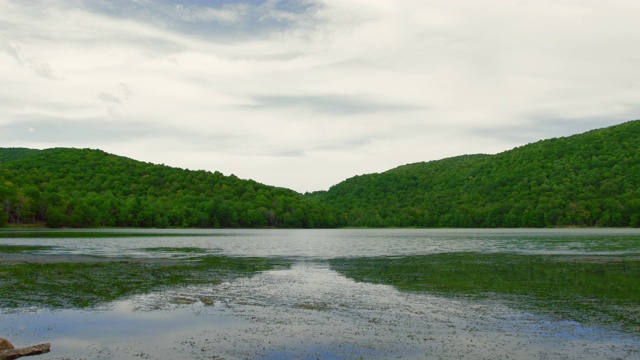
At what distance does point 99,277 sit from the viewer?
33469mm

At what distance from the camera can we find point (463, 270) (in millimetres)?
39750

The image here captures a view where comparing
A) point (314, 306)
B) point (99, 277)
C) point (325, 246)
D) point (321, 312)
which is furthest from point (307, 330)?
point (325, 246)

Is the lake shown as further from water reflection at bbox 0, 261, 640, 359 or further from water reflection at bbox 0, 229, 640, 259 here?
water reflection at bbox 0, 229, 640, 259

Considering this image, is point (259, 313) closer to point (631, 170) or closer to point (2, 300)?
point (2, 300)

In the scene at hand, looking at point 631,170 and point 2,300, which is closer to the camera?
point 2,300

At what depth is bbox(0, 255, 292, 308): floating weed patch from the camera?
2569 centimetres

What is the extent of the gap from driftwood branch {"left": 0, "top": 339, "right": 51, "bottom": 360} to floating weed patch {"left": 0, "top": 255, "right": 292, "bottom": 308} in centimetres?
793

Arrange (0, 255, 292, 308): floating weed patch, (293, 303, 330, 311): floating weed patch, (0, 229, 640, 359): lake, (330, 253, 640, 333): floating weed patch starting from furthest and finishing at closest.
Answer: (0, 255, 292, 308): floating weed patch < (293, 303, 330, 311): floating weed patch < (330, 253, 640, 333): floating weed patch < (0, 229, 640, 359): lake

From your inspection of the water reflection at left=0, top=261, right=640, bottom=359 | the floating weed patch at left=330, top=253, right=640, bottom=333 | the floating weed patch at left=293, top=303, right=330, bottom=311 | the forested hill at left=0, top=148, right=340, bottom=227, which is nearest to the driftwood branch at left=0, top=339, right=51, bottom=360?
the water reflection at left=0, top=261, right=640, bottom=359

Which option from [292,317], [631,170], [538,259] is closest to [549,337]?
[292,317]

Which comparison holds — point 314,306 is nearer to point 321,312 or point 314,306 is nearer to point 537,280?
point 321,312

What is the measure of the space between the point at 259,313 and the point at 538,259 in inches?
1383

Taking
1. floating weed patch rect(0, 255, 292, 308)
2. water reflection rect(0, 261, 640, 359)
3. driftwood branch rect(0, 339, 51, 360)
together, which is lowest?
water reflection rect(0, 261, 640, 359)

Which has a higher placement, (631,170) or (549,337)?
(631,170)
